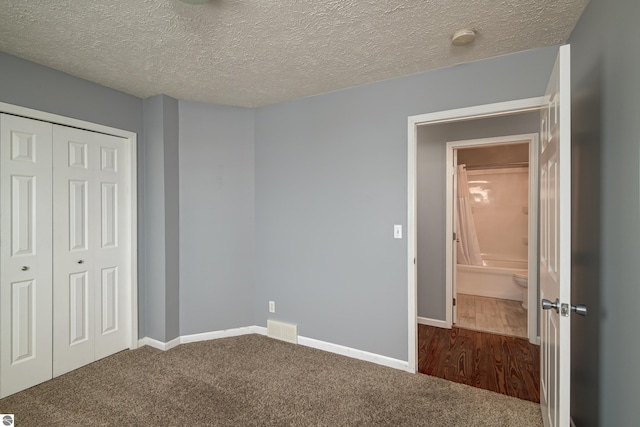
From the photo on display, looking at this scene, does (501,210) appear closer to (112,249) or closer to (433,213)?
(433,213)

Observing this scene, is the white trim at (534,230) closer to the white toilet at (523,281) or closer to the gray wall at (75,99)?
the white toilet at (523,281)

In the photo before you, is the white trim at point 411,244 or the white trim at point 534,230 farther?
the white trim at point 534,230

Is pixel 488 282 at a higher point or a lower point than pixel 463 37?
lower

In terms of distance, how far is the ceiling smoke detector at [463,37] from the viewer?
1857mm

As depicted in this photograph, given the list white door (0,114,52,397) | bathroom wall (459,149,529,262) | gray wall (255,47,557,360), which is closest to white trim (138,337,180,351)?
white door (0,114,52,397)

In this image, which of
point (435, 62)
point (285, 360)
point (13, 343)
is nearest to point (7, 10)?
point (13, 343)

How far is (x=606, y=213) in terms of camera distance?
55.5 inches

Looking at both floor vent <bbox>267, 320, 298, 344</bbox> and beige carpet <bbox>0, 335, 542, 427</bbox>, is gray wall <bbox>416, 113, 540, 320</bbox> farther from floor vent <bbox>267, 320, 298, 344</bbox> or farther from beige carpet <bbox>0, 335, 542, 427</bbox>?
floor vent <bbox>267, 320, 298, 344</bbox>

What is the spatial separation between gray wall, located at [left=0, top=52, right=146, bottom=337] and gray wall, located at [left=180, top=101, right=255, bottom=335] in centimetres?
40

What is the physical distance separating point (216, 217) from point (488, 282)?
4.11 meters

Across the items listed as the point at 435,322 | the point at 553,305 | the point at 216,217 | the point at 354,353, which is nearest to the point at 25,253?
the point at 216,217

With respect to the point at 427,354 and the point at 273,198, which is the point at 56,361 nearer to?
the point at 273,198

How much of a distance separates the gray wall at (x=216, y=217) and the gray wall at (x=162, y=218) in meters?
0.08

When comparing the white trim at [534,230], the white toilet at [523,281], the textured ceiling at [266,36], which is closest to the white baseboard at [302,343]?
the white trim at [534,230]
